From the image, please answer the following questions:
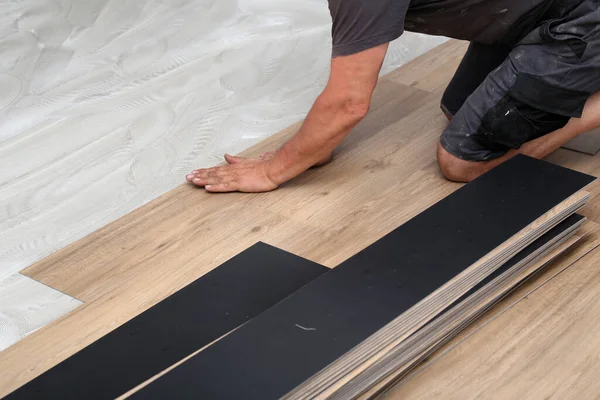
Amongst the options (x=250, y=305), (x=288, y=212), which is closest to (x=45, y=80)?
(x=288, y=212)

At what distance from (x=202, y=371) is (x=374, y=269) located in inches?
23.0

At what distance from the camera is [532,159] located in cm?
270

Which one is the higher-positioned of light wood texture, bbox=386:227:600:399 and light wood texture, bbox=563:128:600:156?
light wood texture, bbox=563:128:600:156

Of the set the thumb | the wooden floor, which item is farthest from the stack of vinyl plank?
the thumb

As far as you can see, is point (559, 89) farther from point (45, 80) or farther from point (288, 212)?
point (45, 80)

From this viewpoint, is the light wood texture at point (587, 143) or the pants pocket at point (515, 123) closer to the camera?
the pants pocket at point (515, 123)

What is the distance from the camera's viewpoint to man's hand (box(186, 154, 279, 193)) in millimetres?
2902

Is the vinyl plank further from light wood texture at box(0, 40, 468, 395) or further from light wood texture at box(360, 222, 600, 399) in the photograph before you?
light wood texture at box(0, 40, 468, 395)

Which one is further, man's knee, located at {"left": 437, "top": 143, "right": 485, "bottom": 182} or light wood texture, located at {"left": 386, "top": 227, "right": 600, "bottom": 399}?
man's knee, located at {"left": 437, "top": 143, "right": 485, "bottom": 182}

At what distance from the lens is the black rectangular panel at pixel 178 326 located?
1.95m

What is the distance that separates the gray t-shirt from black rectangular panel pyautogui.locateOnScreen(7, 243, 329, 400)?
696 mm

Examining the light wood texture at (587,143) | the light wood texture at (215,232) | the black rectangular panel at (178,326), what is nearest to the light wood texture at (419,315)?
the black rectangular panel at (178,326)

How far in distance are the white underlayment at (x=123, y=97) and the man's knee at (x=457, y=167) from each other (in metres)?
0.81

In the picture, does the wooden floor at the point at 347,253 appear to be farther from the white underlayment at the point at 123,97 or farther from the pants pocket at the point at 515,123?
the pants pocket at the point at 515,123
